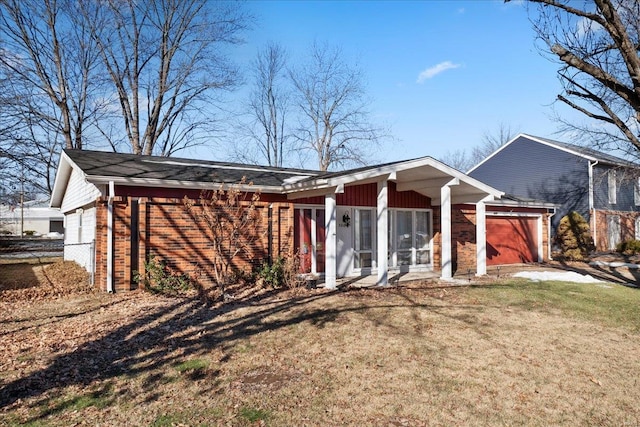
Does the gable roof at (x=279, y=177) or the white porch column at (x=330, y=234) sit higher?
the gable roof at (x=279, y=177)

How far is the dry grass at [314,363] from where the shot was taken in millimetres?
4309

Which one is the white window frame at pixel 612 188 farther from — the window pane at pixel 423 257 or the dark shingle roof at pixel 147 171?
the dark shingle roof at pixel 147 171

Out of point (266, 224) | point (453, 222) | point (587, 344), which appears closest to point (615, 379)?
point (587, 344)

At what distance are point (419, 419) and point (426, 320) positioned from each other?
3712mm

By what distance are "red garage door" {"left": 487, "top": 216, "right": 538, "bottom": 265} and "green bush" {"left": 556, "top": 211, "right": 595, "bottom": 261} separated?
6.92 feet

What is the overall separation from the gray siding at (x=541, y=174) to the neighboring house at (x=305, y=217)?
923 centimetres

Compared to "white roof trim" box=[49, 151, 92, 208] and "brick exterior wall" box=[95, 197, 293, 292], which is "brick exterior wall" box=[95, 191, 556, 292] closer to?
"brick exterior wall" box=[95, 197, 293, 292]

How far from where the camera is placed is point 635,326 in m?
7.80

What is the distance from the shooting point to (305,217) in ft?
40.8

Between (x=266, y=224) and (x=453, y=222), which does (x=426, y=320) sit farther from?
(x=453, y=222)

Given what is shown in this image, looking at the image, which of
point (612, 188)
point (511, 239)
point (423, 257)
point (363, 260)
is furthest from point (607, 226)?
point (363, 260)

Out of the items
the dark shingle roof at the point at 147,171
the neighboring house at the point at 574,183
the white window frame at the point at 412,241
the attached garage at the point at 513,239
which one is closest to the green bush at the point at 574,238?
the attached garage at the point at 513,239

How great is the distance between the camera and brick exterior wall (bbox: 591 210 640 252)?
79.6 ft

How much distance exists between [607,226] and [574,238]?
7.84 meters
